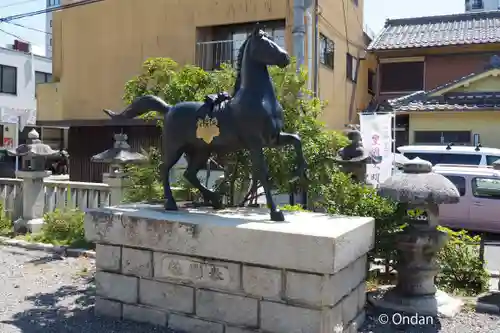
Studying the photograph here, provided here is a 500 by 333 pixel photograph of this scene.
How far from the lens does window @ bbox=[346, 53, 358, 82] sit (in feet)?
57.2

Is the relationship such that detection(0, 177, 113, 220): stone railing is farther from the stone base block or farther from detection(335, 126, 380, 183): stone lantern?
the stone base block

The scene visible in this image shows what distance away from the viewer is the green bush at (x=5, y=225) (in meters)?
10.2

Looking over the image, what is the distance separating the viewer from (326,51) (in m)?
14.9

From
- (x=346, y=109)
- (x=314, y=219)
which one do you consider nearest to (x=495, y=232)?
(x=346, y=109)

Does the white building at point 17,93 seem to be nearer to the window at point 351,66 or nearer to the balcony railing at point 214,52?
the balcony railing at point 214,52

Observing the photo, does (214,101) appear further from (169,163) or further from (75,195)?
(75,195)

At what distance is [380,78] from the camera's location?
20.3 metres

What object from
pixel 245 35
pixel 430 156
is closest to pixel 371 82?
pixel 430 156

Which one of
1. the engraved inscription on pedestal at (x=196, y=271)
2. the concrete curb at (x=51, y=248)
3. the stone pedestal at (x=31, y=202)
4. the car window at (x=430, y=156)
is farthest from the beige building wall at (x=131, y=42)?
the engraved inscription on pedestal at (x=196, y=271)

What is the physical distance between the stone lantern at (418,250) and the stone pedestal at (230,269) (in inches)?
26.9

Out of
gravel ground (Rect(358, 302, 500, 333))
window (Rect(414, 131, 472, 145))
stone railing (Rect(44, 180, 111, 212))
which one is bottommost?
gravel ground (Rect(358, 302, 500, 333))

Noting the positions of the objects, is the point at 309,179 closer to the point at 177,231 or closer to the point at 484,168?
the point at 177,231

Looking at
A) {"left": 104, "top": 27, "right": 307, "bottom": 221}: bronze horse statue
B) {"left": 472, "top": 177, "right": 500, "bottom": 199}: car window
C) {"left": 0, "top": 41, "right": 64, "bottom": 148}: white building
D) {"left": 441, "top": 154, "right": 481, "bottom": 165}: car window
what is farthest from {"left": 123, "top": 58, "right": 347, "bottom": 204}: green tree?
{"left": 0, "top": 41, "right": 64, "bottom": 148}: white building

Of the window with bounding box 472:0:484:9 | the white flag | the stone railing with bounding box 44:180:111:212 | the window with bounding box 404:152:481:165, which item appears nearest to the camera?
the stone railing with bounding box 44:180:111:212
